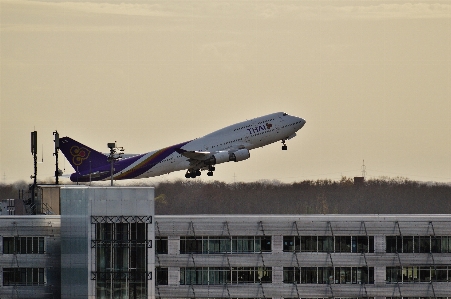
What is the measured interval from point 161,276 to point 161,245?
3.25 meters

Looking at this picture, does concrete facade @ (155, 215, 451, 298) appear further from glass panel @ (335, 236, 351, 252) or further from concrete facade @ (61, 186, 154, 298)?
concrete facade @ (61, 186, 154, 298)

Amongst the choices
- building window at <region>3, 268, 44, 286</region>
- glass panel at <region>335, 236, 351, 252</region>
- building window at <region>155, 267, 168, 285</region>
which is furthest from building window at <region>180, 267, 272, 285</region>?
building window at <region>3, 268, 44, 286</region>

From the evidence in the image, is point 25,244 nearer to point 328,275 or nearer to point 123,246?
point 123,246

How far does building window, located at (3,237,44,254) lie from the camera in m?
166

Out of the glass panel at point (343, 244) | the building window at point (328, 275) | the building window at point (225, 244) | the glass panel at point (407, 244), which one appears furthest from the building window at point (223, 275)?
the glass panel at point (407, 244)

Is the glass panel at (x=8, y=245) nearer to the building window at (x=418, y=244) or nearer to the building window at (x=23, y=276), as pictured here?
the building window at (x=23, y=276)

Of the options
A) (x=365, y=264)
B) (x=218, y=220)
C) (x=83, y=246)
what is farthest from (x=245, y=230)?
(x=83, y=246)

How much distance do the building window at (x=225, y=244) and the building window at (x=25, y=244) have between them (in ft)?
47.9

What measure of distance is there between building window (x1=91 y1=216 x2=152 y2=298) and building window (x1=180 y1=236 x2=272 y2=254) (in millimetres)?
19858

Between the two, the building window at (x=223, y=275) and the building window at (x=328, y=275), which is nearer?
the building window at (x=223, y=275)

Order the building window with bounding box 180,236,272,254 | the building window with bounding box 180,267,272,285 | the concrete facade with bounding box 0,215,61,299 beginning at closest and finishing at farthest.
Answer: the concrete facade with bounding box 0,215,61,299, the building window with bounding box 180,236,272,254, the building window with bounding box 180,267,272,285

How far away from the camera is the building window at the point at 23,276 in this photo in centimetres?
16538

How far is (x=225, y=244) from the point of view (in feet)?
552

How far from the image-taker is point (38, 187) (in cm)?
18350
